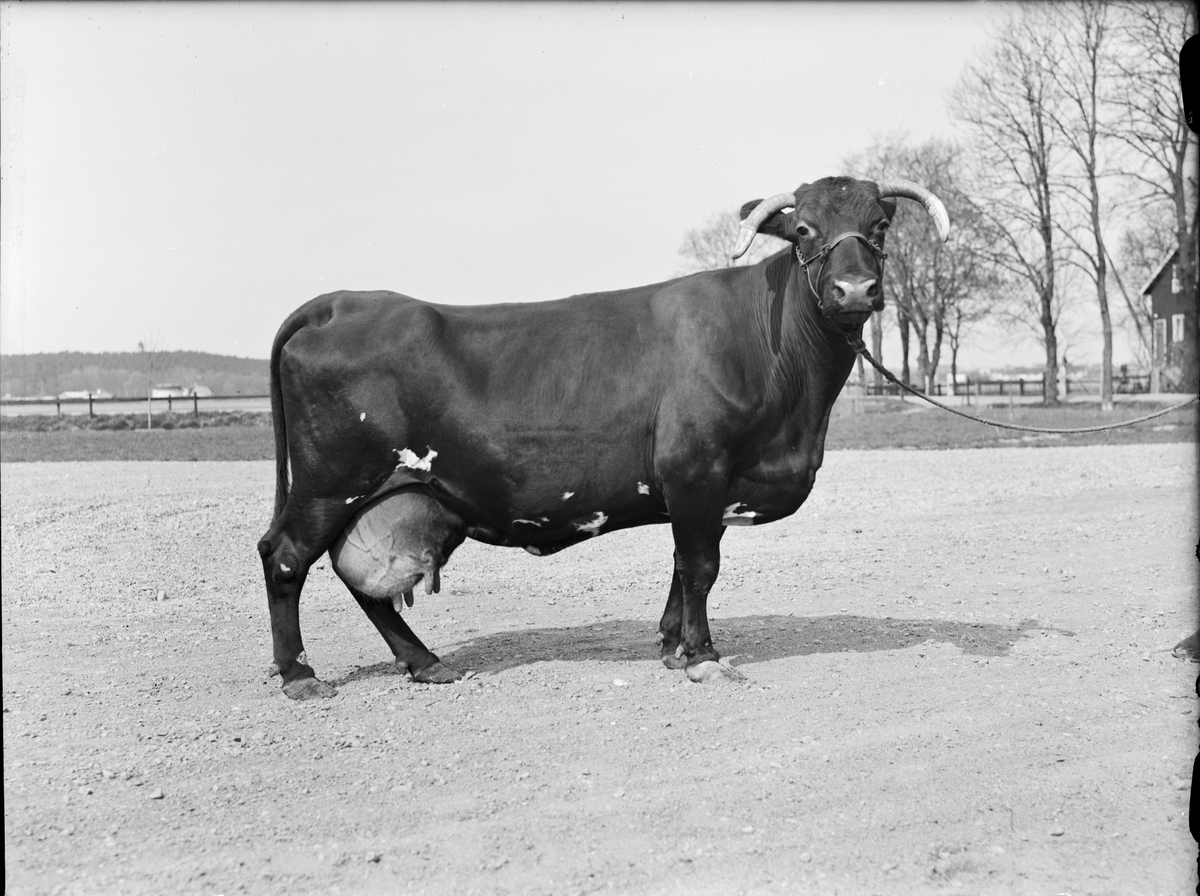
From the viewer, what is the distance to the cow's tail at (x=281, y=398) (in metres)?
6.96

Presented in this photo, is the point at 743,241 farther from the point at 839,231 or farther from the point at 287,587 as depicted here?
the point at 287,587

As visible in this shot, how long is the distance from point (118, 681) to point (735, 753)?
404 cm

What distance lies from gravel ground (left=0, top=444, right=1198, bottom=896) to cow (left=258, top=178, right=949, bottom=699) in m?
0.72

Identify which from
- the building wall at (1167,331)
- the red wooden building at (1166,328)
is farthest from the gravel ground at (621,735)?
the building wall at (1167,331)

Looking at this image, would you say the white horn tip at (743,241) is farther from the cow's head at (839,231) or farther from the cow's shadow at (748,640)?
the cow's shadow at (748,640)

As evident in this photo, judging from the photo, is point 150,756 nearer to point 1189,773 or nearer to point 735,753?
point 735,753

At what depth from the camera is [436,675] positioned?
6887 millimetres

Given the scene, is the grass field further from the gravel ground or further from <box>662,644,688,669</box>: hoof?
<box>662,644,688,669</box>: hoof

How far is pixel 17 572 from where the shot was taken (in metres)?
11.3

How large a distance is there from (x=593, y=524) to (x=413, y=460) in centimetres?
115

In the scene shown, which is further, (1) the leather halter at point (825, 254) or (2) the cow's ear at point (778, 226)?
(2) the cow's ear at point (778, 226)

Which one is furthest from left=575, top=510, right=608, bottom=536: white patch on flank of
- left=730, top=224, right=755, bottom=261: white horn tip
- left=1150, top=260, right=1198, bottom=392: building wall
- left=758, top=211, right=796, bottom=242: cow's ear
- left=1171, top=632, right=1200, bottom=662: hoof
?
left=1150, top=260, right=1198, bottom=392: building wall

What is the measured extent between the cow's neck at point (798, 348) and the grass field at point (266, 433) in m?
20.8

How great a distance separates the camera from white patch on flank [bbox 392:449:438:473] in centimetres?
672
